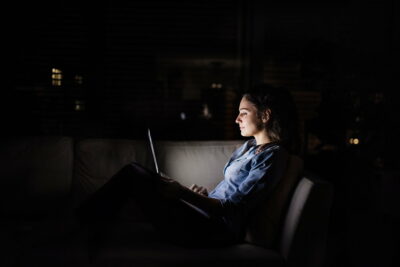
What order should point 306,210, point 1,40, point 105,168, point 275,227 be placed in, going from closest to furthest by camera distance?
point 306,210
point 275,227
point 105,168
point 1,40

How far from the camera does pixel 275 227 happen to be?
2.06 metres

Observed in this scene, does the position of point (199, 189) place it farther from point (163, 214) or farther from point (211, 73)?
point (211, 73)

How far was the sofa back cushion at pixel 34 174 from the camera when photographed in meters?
2.54

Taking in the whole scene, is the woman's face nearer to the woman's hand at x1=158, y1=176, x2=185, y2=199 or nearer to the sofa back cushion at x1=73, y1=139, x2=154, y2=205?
the woman's hand at x1=158, y1=176, x2=185, y2=199

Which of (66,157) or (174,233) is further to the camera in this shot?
(66,157)

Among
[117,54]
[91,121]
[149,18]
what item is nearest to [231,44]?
[149,18]

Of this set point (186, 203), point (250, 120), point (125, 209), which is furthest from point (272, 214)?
point (125, 209)

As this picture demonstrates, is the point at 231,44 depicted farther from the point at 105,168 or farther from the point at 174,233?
the point at 174,233

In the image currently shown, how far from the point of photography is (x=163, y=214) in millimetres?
2008

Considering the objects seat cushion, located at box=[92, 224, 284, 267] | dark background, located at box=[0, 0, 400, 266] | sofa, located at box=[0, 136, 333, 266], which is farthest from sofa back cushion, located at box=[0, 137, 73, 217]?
seat cushion, located at box=[92, 224, 284, 267]

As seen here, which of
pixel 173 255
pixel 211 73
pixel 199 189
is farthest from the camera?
pixel 211 73

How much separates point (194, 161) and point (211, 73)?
3.03ft

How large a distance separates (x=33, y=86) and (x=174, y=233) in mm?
1803

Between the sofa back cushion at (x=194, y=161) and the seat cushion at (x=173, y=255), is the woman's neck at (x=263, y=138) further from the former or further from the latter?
the seat cushion at (x=173, y=255)
